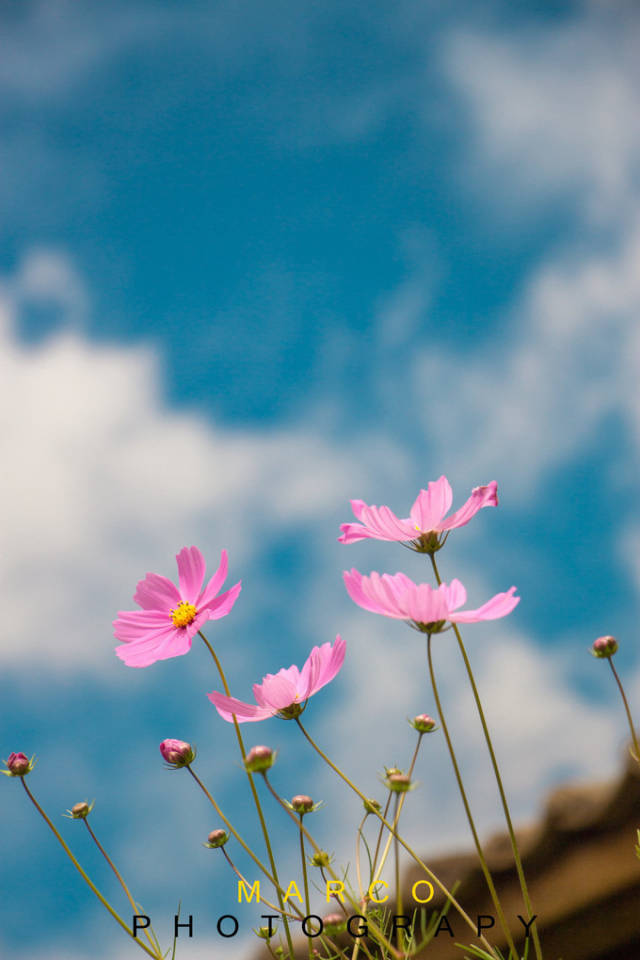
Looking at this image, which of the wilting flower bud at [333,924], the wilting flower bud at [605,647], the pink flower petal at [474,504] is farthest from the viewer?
the wilting flower bud at [605,647]

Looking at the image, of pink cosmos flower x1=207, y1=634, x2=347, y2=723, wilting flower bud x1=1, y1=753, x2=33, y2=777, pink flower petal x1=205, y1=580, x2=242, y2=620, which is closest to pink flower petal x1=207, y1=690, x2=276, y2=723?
pink cosmos flower x1=207, y1=634, x2=347, y2=723

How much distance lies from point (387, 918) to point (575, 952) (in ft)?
4.84

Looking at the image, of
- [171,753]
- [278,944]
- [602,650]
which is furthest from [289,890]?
[602,650]

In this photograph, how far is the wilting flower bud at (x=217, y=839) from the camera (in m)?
1.10

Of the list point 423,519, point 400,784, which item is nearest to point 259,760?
point 400,784

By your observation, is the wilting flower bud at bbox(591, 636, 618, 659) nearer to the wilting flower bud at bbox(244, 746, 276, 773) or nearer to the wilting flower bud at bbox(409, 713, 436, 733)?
the wilting flower bud at bbox(409, 713, 436, 733)

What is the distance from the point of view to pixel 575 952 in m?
2.23

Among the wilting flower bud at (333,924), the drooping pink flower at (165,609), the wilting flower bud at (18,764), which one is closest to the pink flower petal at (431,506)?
the drooping pink flower at (165,609)

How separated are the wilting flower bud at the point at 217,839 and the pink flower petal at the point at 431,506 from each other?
22.8 inches

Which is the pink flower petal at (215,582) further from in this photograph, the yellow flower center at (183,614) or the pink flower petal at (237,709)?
the pink flower petal at (237,709)

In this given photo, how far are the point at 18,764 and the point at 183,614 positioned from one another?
37 centimetres

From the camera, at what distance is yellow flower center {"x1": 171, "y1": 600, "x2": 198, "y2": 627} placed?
96 cm

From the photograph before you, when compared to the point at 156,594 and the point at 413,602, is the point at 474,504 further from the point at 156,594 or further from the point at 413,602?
the point at 156,594

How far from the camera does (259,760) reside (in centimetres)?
68
